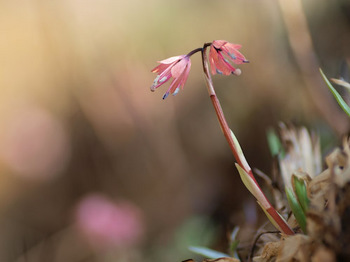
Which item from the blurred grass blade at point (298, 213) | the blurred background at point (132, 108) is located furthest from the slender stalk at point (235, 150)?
the blurred background at point (132, 108)

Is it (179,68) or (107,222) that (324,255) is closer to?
(179,68)

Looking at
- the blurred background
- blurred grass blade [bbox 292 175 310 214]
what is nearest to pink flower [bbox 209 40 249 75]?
blurred grass blade [bbox 292 175 310 214]

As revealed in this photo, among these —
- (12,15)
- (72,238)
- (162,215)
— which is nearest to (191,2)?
(12,15)

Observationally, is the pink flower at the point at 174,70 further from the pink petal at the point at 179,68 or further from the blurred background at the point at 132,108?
the blurred background at the point at 132,108

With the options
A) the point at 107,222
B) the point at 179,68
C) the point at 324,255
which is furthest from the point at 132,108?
the point at 324,255

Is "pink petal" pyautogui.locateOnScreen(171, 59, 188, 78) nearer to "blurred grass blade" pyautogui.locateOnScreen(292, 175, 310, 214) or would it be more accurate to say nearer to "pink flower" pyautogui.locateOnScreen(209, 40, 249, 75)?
"pink flower" pyautogui.locateOnScreen(209, 40, 249, 75)

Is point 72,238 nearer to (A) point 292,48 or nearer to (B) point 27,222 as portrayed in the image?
(B) point 27,222
